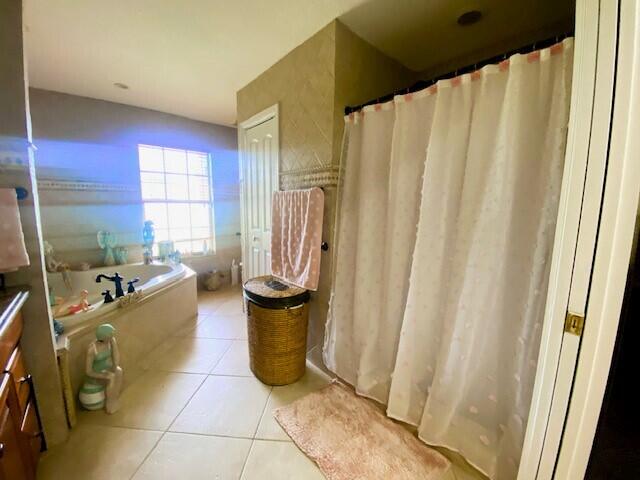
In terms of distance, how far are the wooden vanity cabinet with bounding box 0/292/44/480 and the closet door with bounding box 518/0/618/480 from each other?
1658 mm

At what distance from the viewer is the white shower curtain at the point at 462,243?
0.98 metres

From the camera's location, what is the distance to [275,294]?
1658mm

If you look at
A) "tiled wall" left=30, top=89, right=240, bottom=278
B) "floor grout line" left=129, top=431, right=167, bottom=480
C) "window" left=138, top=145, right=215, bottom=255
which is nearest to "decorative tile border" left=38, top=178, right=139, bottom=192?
"tiled wall" left=30, top=89, right=240, bottom=278

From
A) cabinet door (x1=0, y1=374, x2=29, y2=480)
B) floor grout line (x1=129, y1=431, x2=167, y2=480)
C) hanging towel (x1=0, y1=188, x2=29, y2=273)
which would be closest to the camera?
cabinet door (x1=0, y1=374, x2=29, y2=480)

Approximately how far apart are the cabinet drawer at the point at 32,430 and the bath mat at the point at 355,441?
3.42ft

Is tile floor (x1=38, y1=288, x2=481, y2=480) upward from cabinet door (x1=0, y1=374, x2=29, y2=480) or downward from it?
downward

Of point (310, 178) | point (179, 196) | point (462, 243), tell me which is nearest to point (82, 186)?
point (179, 196)

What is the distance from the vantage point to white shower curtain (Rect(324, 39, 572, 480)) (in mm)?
982

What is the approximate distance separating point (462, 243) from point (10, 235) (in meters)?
1.88

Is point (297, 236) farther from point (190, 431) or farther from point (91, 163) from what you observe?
point (91, 163)

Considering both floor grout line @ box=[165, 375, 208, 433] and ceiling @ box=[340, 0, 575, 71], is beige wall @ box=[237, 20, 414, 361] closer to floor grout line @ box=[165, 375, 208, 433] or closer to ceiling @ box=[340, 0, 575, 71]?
ceiling @ box=[340, 0, 575, 71]

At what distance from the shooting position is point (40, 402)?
3.95ft

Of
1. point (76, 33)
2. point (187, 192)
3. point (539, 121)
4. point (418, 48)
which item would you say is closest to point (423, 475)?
point (539, 121)

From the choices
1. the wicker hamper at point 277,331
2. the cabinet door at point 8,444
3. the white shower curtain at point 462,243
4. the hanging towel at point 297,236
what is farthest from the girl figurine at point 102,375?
the white shower curtain at point 462,243
